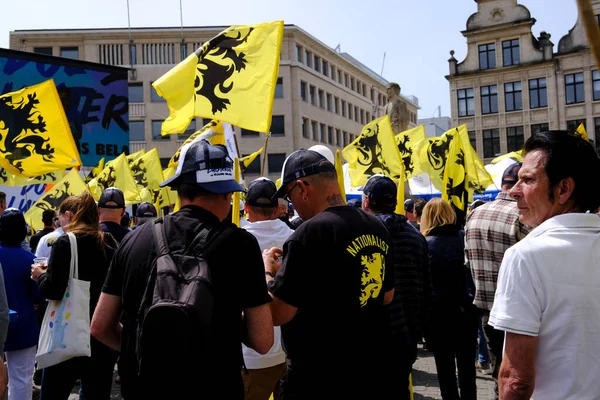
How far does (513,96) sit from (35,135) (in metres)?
43.3

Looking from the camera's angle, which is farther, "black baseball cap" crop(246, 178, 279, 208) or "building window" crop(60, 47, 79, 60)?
"building window" crop(60, 47, 79, 60)

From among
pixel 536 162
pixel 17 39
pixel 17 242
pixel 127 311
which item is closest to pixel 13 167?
pixel 17 242

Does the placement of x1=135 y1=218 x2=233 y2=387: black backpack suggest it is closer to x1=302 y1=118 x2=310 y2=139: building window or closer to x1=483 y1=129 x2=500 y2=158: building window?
x1=483 y1=129 x2=500 y2=158: building window

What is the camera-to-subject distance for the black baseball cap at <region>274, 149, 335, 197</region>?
3.07m

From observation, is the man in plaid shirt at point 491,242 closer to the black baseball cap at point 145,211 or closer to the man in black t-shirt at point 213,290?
the man in black t-shirt at point 213,290

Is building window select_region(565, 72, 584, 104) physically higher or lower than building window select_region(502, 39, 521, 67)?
lower

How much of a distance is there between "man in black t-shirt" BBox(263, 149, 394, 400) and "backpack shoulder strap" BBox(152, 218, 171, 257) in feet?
1.84

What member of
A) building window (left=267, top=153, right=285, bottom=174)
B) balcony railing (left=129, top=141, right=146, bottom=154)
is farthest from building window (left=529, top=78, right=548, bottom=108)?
balcony railing (left=129, top=141, right=146, bottom=154)

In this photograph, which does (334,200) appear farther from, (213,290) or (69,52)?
(69,52)

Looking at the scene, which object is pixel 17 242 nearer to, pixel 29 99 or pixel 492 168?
pixel 29 99

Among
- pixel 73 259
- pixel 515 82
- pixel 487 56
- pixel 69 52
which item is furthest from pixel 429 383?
pixel 69 52

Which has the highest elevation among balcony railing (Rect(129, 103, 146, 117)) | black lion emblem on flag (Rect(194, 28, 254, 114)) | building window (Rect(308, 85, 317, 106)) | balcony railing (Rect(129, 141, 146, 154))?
building window (Rect(308, 85, 317, 106))

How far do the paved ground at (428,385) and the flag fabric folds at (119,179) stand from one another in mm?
6784

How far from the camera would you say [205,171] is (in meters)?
2.64
